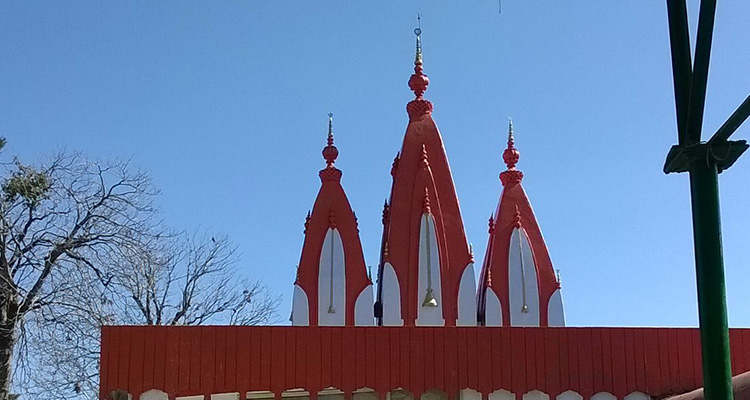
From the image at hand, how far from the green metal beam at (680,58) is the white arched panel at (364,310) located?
1496 centimetres

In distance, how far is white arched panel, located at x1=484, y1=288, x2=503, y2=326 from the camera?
1906 cm

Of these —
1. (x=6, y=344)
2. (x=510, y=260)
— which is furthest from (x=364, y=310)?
(x=6, y=344)

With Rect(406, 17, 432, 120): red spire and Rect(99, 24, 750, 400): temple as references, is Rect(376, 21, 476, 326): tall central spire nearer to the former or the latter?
Rect(406, 17, 432, 120): red spire

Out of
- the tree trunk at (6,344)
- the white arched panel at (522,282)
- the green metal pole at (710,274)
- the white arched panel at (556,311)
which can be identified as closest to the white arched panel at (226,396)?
the tree trunk at (6,344)

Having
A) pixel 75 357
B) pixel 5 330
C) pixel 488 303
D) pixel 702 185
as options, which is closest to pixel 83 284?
pixel 5 330

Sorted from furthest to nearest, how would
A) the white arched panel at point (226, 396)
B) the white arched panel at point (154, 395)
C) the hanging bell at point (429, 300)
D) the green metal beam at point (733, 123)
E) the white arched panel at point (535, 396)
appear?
the hanging bell at point (429, 300) → the white arched panel at point (535, 396) → the white arched panel at point (226, 396) → the white arched panel at point (154, 395) → the green metal beam at point (733, 123)

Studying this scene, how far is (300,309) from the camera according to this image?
19.0 m

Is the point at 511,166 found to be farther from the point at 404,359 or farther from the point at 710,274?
the point at 710,274

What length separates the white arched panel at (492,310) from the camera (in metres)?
19.1

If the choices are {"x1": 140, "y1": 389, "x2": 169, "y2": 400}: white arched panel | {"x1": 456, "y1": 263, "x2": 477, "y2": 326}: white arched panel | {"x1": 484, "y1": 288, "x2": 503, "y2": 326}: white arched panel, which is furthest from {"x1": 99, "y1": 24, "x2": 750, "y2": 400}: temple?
{"x1": 484, "y1": 288, "x2": 503, "y2": 326}: white arched panel

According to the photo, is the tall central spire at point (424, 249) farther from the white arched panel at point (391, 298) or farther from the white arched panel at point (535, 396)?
the white arched panel at point (535, 396)

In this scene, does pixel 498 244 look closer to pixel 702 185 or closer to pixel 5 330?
pixel 5 330

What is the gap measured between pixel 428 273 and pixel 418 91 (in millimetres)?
3848

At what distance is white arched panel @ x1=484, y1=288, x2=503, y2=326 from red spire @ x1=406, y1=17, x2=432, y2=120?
3.78 metres
